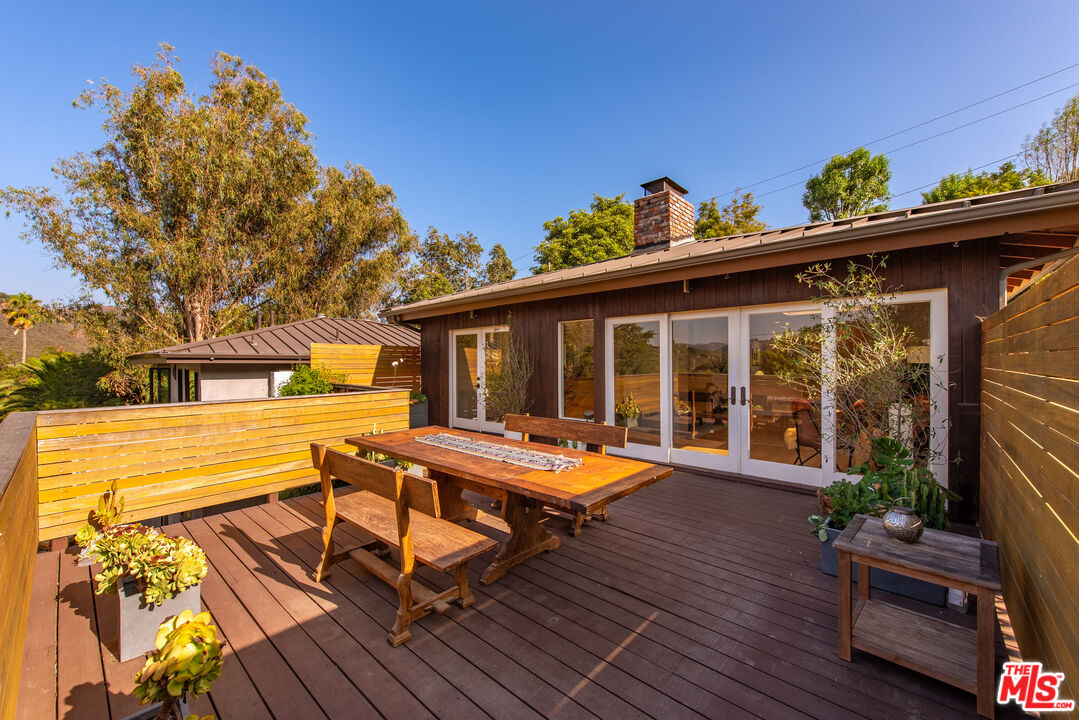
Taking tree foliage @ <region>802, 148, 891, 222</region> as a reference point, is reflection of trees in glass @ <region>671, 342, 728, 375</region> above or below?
below

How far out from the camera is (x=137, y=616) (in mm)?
1912

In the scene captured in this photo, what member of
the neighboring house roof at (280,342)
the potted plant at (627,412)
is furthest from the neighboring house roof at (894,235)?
the neighboring house roof at (280,342)

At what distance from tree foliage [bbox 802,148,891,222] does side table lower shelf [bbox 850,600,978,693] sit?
1976 centimetres

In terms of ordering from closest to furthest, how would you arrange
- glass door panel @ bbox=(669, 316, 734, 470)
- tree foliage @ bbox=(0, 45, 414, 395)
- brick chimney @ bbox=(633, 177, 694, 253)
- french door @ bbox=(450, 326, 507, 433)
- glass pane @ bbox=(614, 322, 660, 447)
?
1. glass door panel @ bbox=(669, 316, 734, 470)
2. glass pane @ bbox=(614, 322, 660, 447)
3. french door @ bbox=(450, 326, 507, 433)
4. brick chimney @ bbox=(633, 177, 694, 253)
5. tree foliage @ bbox=(0, 45, 414, 395)

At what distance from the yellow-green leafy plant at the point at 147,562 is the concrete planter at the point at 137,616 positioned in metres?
0.04

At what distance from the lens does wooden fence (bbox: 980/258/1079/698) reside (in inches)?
47.6

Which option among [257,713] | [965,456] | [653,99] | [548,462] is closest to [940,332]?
[965,456]

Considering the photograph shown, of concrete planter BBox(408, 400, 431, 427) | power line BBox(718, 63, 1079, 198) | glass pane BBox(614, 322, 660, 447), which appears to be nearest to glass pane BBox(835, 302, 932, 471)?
glass pane BBox(614, 322, 660, 447)

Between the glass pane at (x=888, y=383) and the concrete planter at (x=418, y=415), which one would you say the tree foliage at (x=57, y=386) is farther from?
the glass pane at (x=888, y=383)

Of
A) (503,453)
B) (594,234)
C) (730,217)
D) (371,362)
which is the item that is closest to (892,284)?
(503,453)

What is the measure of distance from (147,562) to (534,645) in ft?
5.49

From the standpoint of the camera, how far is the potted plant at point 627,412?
539 cm

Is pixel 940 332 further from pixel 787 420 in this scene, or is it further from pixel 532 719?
pixel 532 719

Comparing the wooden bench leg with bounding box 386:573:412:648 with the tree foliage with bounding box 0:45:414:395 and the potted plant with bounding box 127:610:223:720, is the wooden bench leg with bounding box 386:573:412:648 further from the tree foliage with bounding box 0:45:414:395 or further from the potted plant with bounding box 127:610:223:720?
the tree foliage with bounding box 0:45:414:395
